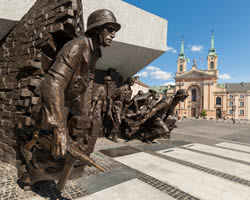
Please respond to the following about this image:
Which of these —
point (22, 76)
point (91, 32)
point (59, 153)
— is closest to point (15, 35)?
point (22, 76)

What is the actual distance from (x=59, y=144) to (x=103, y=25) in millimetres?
1566

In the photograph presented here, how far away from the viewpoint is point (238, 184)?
3.29 meters

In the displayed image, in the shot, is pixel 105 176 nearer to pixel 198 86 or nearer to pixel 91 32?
pixel 91 32

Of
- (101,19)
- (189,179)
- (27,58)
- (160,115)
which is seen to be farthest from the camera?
(160,115)

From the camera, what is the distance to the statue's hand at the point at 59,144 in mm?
1571

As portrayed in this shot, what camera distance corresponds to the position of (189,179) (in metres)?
3.42

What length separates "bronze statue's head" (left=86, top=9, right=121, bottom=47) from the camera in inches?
80.7

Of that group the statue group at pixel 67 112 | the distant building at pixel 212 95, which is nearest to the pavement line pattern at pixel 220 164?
the statue group at pixel 67 112

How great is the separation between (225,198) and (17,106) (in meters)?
4.41

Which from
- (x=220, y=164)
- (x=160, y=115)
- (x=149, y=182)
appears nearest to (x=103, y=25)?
(x=149, y=182)

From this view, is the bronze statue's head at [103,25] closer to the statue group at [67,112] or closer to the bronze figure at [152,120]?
the statue group at [67,112]

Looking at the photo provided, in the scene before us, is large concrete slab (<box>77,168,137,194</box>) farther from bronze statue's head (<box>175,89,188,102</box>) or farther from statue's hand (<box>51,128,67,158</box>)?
bronze statue's head (<box>175,89,188,102</box>)

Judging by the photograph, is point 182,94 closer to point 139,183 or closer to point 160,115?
point 160,115

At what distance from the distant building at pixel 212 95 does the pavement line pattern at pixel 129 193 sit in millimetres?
56461
